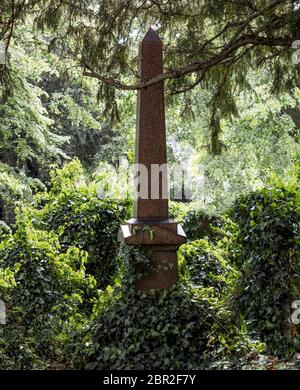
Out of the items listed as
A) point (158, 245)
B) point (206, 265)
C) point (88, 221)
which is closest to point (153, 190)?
point (158, 245)

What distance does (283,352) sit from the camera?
5539 millimetres

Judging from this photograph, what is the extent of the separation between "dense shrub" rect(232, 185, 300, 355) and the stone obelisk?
902 mm

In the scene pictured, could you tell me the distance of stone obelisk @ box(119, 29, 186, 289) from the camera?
6.46m

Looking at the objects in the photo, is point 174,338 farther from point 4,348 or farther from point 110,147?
point 110,147

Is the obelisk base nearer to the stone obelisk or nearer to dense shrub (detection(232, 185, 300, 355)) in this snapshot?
the stone obelisk

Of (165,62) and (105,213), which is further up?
(165,62)

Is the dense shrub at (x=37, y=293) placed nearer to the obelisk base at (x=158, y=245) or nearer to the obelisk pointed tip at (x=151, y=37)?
the obelisk base at (x=158, y=245)

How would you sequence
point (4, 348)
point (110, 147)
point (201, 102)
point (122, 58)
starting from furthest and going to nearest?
point (110, 147) → point (201, 102) → point (122, 58) → point (4, 348)

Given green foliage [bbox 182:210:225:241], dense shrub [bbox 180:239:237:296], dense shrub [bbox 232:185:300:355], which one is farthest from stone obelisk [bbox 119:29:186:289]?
green foliage [bbox 182:210:225:241]

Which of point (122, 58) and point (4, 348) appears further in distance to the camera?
point (122, 58)

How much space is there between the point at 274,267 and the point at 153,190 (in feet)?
5.33

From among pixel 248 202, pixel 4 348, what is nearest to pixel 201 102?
pixel 248 202

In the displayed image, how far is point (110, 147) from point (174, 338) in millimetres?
13114
